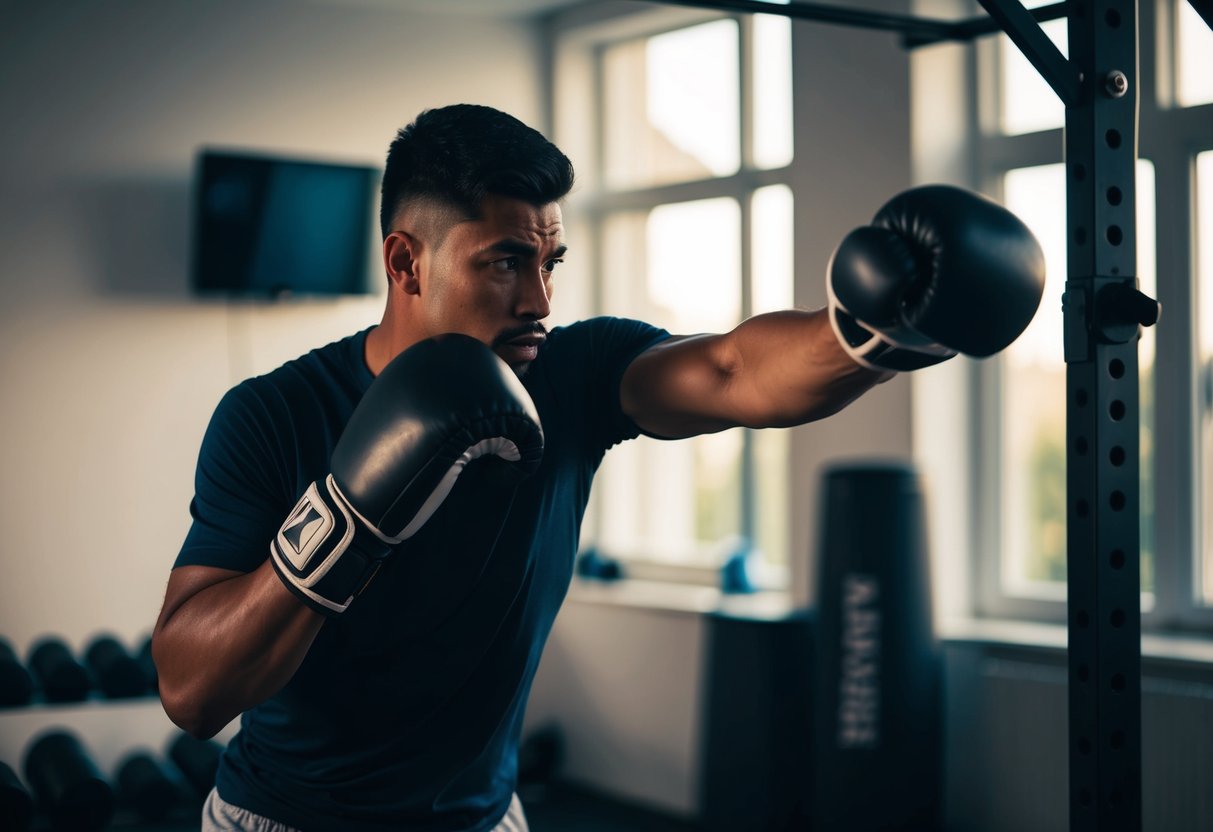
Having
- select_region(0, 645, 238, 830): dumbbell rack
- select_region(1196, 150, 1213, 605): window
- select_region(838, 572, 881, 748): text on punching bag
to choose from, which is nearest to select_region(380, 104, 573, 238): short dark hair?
select_region(838, 572, 881, 748): text on punching bag

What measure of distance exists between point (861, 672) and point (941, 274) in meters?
2.38

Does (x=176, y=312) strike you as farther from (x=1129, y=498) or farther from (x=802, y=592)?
(x=1129, y=498)

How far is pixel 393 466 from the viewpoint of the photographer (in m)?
1.35

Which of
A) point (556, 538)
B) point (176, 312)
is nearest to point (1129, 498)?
point (556, 538)

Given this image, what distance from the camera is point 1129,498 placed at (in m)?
1.60

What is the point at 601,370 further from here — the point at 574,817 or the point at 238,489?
the point at 574,817

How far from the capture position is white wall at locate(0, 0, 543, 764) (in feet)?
14.3

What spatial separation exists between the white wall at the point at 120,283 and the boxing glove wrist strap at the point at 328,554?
338 cm

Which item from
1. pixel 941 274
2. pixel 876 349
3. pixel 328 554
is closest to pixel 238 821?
pixel 328 554

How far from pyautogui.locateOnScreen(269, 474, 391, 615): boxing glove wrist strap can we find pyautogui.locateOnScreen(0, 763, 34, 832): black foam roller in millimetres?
2227

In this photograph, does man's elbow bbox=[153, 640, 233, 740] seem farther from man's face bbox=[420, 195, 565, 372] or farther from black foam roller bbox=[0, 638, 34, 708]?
black foam roller bbox=[0, 638, 34, 708]

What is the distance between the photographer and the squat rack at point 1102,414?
5.18 feet

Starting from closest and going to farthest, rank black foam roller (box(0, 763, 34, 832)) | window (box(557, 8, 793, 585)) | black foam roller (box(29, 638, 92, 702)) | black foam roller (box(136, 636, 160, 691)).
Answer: black foam roller (box(0, 763, 34, 832)) < black foam roller (box(29, 638, 92, 702)) < black foam roller (box(136, 636, 160, 691)) < window (box(557, 8, 793, 585))

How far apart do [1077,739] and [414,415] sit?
90 centimetres
